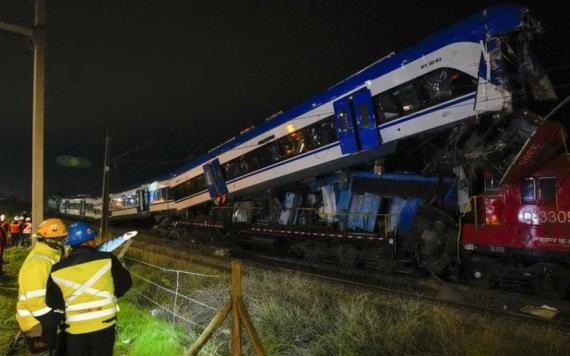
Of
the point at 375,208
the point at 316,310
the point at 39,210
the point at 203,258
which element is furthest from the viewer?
the point at 203,258

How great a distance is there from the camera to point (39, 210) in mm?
8422

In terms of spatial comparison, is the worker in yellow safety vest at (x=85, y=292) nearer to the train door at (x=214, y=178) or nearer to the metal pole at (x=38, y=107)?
the metal pole at (x=38, y=107)

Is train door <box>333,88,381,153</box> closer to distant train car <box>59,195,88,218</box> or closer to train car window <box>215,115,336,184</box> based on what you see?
train car window <box>215,115,336,184</box>

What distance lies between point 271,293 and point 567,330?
14.8ft

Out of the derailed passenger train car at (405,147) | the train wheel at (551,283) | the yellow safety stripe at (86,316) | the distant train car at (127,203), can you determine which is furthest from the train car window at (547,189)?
the distant train car at (127,203)

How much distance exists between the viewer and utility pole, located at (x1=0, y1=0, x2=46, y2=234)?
336 inches

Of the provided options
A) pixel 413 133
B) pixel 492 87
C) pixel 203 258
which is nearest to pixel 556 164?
pixel 492 87

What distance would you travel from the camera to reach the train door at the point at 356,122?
11.5 metres

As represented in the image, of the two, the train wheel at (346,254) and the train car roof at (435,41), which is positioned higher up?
the train car roof at (435,41)

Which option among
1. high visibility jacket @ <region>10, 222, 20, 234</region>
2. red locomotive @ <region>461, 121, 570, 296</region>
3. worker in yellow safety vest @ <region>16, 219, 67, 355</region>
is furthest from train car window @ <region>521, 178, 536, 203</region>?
high visibility jacket @ <region>10, 222, 20, 234</region>

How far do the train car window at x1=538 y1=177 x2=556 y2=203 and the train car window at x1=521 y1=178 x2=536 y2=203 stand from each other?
11 cm

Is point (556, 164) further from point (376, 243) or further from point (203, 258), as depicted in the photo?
point (203, 258)

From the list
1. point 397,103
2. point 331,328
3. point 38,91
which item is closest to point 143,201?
point 38,91

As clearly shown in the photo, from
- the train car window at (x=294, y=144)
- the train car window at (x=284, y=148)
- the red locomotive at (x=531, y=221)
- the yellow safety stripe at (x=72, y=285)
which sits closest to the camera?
the yellow safety stripe at (x=72, y=285)
